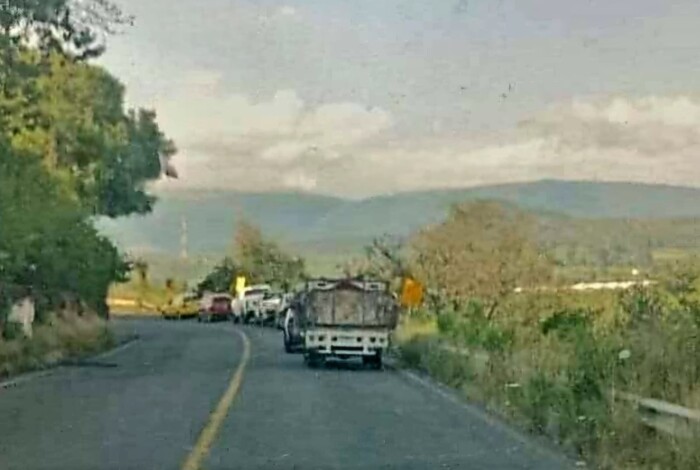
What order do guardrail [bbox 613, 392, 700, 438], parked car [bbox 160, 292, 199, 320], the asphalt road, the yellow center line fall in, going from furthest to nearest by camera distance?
1. parked car [bbox 160, 292, 199, 320]
2. the asphalt road
3. the yellow center line
4. guardrail [bbox 613, 392, 700, 438]

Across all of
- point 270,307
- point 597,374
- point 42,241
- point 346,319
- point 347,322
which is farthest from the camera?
point 270,307

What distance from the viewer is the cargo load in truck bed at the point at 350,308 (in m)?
40.9

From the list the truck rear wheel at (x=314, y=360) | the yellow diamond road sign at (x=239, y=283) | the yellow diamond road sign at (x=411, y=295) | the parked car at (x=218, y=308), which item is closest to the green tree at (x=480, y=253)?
the yellow diamond road sign at (x=411, y=295)

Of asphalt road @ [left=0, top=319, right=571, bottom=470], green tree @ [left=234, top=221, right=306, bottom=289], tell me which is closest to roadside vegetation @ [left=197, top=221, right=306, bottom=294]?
green tree @ [left=234, top=221, right=306, bottom=289]

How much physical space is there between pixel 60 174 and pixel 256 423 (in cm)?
3450

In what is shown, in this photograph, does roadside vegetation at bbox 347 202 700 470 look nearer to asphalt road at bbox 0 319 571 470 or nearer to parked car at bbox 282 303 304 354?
asphalt road at bbox 0 319 571 470

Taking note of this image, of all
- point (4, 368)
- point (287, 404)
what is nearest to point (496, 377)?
point (287, 404)

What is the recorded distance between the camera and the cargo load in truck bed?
4088 cm

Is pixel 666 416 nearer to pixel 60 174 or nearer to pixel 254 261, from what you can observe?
pixel 60 174

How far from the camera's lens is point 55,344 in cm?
4822

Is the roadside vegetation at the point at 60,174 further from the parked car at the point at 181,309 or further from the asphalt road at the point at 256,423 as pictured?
the parked car at the point at 181,309

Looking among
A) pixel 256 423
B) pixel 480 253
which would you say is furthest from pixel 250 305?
pixel 256 423

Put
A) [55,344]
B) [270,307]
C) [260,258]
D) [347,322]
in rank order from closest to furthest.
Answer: [347,322]
[55,344]
[270,307]
[260,258]

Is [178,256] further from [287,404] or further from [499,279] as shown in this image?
[287,404]
